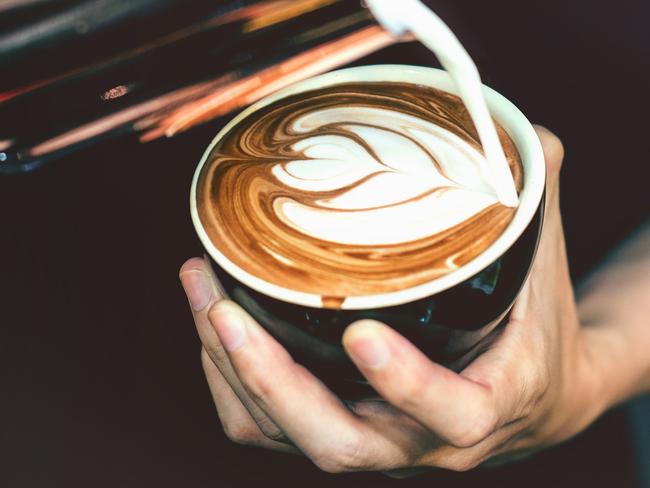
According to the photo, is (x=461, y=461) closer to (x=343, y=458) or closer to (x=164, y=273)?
(x=343, y=458)

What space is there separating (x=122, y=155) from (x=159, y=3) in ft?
1.38

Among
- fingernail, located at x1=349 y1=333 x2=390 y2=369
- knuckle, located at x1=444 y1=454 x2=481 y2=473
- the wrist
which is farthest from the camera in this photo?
the wrist

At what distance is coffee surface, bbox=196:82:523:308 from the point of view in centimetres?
55

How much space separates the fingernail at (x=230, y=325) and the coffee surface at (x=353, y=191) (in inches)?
1.8

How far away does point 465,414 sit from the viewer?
22.5 inches

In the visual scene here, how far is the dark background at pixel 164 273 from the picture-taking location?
0.95 meters

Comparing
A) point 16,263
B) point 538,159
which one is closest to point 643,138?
point 538,159

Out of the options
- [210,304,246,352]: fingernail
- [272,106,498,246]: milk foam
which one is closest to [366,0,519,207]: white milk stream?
[272,106,498,246]: milk foam

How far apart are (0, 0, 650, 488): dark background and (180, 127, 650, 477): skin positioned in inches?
10.4

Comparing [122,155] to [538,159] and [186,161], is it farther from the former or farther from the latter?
[538,159]

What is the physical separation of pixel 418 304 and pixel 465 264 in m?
0.06

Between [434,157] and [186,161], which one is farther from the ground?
[186,161]

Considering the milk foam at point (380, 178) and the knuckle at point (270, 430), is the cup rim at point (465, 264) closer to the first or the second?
the milk foam at point (380, 178)

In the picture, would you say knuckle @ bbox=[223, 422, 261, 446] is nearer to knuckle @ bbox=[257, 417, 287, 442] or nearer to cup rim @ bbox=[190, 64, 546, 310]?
knuckle @ bbox=[257, 417, 287, 442]
